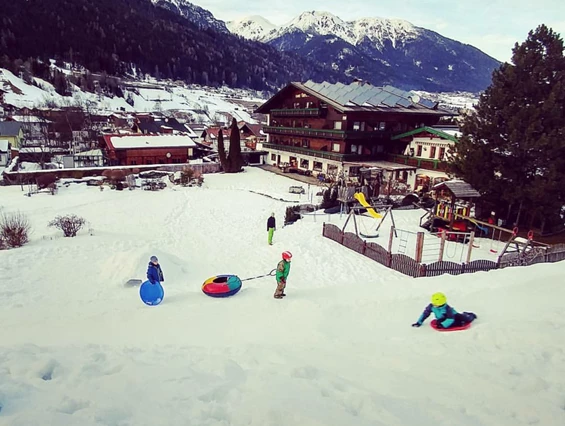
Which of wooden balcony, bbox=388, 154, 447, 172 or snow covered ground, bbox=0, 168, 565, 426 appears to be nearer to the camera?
snow covered ground, bbox=0, 168, 565, 426

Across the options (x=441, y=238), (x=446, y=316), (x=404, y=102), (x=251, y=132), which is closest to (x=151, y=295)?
(x=446, y=316)

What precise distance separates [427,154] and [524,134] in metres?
15.5

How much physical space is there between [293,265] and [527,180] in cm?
1314

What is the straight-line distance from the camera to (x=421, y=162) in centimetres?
3419

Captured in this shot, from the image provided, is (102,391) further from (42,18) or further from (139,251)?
(42,18)

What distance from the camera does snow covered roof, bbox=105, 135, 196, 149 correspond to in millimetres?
47156

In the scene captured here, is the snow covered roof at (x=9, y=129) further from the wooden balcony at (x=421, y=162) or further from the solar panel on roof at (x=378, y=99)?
the wooden balcony at (x=421, y=162)

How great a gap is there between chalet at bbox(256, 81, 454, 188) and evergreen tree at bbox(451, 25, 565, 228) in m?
14.0

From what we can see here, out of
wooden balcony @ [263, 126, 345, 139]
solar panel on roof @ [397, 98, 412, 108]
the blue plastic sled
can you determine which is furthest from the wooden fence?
solar panel on roof @ [397, 98, 412, 108]

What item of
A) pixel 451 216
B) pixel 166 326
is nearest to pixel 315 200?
pixel 451 216

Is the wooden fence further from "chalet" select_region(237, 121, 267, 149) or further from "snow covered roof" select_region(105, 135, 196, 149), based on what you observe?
"chalet" select_region(237, 121, 267, 149)

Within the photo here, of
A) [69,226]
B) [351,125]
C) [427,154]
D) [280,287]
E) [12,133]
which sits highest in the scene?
[351,125]

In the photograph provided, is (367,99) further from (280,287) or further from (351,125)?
(280,287)

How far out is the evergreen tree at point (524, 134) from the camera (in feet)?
60.9
